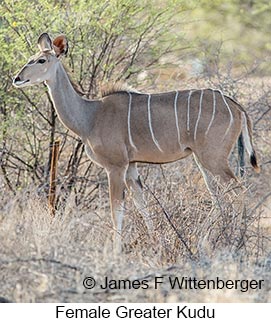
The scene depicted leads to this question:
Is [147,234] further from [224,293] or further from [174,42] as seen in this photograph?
[174,42]

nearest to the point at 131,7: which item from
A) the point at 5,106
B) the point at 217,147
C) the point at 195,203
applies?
the point at 5,106

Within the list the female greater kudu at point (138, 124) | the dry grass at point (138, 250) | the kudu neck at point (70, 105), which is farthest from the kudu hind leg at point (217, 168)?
the kudu neck at point (70, 105)

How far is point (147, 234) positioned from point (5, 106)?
2864 millimetres

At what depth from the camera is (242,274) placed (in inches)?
214

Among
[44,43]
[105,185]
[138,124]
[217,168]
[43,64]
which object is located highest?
[44,43]

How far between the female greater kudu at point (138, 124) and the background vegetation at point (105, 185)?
242mm

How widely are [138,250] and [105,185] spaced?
8.66ft

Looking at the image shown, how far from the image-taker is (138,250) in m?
6.57

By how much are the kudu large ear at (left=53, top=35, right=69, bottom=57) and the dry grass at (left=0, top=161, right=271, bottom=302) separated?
43.4 inches

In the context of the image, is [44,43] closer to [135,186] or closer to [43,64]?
[43,64]

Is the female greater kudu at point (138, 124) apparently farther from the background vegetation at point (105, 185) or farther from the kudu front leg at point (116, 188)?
the background vegetation at point (105, 185)

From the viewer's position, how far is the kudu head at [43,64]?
7.52 m

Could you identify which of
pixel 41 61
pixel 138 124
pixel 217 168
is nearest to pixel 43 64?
pixel 41 61

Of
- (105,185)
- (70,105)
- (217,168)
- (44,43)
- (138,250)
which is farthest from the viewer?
(105,185)
